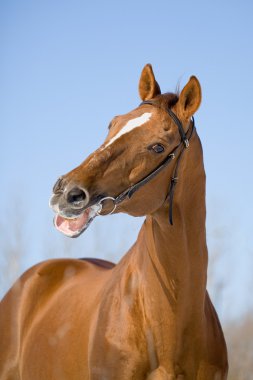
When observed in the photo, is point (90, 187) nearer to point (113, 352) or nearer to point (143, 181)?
point (143, 181)

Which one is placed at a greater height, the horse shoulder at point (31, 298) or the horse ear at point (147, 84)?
the horse ear at point (147, 84)

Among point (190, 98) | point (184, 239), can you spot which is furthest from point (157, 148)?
→ point (184, 239)

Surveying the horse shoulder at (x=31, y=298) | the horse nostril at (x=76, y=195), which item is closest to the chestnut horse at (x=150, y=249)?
the horse nostril at (x=76, y=195)

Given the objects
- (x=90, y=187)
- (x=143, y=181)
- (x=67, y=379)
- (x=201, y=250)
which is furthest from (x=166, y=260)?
(x=67, y=379)

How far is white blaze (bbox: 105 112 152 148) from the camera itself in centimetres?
376

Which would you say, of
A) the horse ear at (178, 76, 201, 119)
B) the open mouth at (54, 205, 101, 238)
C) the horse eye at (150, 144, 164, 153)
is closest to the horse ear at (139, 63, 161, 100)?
the horse ear at (178, 76, 201, 119)

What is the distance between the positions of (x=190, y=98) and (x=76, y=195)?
1.17m

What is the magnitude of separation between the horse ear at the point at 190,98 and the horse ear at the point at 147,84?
313 mm

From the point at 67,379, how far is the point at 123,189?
4.92 ft

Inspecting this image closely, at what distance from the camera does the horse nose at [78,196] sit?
3371 millimetres

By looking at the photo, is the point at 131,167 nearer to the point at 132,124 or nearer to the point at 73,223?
the point at 132,124

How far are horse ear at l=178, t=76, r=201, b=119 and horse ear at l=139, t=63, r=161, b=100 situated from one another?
1.03 ft

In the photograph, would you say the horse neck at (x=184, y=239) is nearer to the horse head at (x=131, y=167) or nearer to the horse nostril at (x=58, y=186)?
the horse head at (x=131, y=167)

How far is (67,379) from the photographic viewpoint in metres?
4.39
